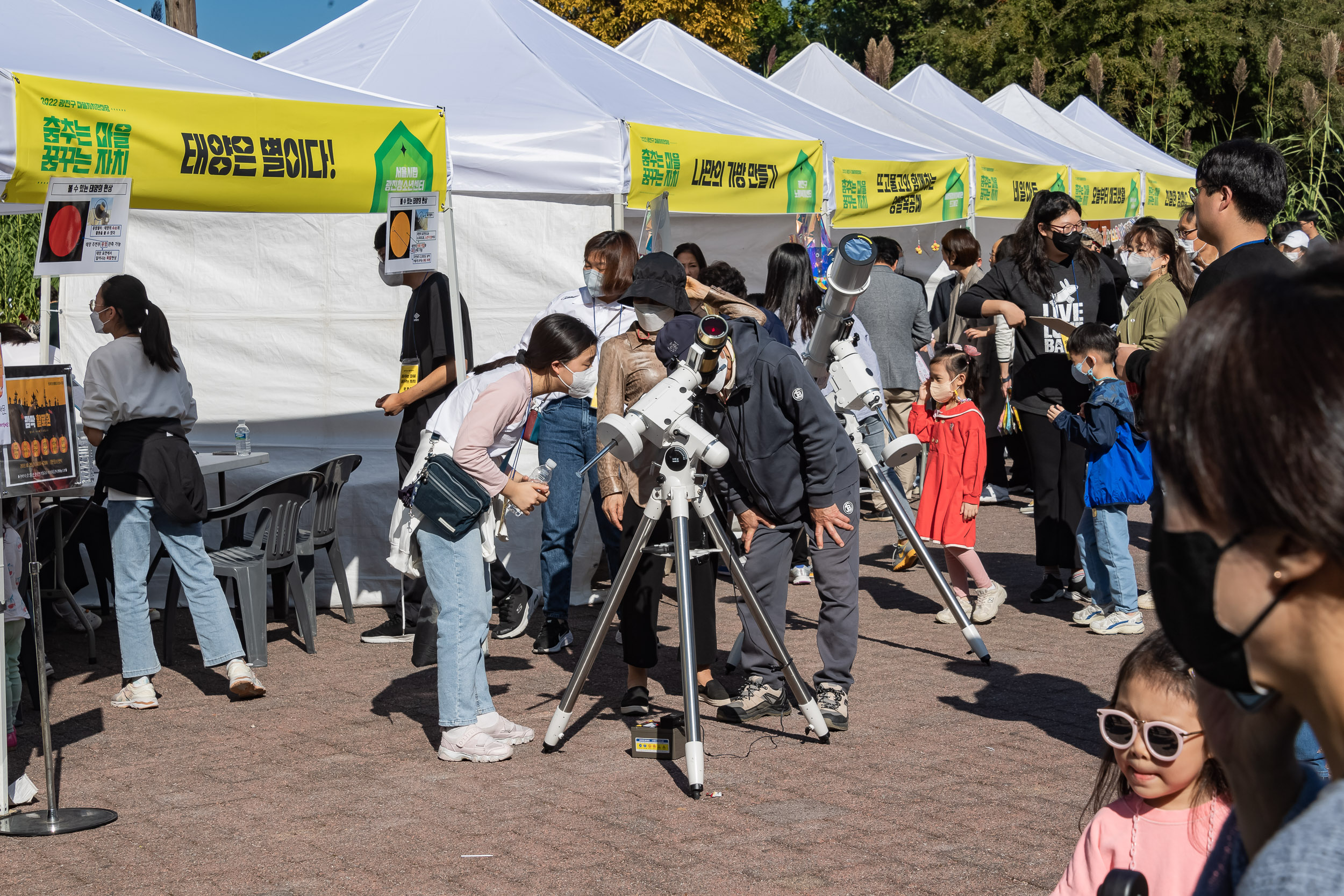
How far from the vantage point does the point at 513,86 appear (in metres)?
8.30

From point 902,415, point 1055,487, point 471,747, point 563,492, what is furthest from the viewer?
point 902,415

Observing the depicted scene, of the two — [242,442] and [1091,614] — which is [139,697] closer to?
[242,442]

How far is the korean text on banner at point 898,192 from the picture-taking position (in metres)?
10.4

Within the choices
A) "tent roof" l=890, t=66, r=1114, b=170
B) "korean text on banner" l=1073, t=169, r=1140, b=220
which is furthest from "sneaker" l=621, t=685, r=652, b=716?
"tent roof" l=890, t=66, r=1114, b=170

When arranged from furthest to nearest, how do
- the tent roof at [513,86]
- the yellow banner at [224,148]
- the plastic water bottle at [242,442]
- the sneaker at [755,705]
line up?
the plastic water bottle at [242,442] → the tent roof at [513,86] → the sneaker at [755,705] → the yellow banner at [224,148]

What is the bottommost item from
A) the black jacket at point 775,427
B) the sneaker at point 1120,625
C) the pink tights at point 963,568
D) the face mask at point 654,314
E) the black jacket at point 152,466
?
the sneaker at point 1120,625

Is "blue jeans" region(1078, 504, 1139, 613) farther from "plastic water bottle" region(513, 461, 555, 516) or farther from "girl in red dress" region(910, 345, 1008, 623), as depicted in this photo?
"plastic water bottle" region(513, 461, 555, 516)

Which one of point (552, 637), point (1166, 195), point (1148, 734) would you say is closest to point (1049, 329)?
point (552, 637)

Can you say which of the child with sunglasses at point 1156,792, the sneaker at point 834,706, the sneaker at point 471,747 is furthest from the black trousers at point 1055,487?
the child with sunglasses at point 1156,792

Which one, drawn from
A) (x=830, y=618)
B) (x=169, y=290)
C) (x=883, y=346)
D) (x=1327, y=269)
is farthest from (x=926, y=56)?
(x=1327, y=269)

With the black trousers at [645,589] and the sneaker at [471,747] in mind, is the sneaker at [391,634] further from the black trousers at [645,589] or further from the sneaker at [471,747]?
the sneaker at [471,747]

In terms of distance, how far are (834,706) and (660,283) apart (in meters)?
1.81

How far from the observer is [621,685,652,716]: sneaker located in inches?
219

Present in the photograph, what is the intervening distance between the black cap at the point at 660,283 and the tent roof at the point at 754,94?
212 inches
